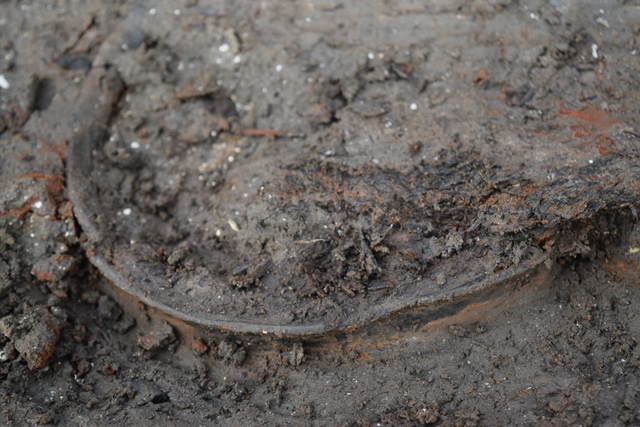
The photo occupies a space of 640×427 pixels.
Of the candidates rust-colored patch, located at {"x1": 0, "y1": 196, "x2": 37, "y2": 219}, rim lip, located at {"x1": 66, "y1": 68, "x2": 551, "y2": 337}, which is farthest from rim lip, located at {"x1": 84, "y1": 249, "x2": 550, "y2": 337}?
rust-colored patch, located at {"x1": 0, "y1": 196, "x2": 37, "y2": 219}

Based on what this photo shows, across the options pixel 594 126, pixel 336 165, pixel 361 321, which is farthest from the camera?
pixel 336 165

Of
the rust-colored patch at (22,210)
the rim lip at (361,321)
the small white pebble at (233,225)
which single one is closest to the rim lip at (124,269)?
the rim lip at (361,321)

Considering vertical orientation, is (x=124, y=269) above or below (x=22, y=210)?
below

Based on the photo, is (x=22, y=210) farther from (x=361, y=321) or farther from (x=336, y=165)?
(x=361, y=321)

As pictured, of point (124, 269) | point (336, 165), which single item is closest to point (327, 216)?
point (336, 165)

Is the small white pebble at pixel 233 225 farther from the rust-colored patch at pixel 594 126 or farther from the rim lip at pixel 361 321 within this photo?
the rust-colored patch at pixel 594 126

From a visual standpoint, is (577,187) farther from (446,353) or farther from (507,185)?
(446,353)

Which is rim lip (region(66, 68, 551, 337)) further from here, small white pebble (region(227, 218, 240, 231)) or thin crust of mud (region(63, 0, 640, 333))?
small white pebble (region(227, 218, 240, 231))

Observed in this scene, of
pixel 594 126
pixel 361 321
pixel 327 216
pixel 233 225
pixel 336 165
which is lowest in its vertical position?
pixel 361 321
